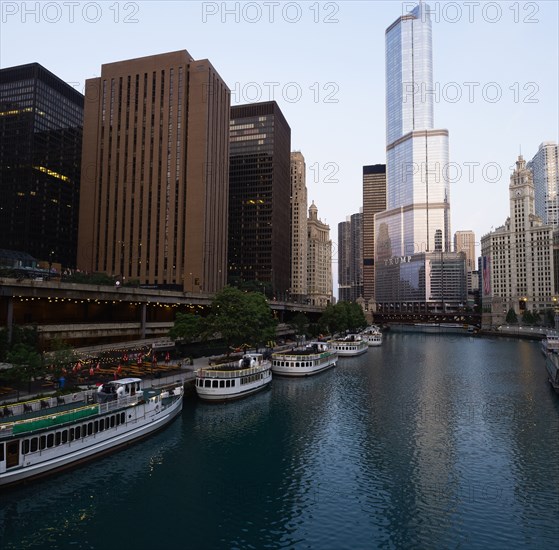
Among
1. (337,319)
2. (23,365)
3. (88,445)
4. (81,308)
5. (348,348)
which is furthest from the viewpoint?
(337,319)

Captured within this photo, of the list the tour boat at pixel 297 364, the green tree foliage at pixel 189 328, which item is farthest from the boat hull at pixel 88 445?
the tour boat at pixel 297 364

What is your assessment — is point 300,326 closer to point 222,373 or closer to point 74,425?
point 222,373

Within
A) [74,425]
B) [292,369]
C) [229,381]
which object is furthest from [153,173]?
[74,425]

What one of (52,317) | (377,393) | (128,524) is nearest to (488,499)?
(128,524)

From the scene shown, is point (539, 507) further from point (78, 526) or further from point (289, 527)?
point (78, 526)

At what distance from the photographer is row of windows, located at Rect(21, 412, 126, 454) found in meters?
35.1

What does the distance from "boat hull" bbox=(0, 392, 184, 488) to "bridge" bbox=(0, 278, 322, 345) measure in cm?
2776

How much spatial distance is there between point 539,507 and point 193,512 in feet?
82.9

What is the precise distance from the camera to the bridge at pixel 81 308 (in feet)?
227

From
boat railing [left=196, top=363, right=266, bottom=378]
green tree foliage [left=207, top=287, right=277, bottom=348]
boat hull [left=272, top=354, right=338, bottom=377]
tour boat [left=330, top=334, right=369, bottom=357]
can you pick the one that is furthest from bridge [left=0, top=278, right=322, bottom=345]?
tour boat [left=330, top=334, right=369, bottom=357]

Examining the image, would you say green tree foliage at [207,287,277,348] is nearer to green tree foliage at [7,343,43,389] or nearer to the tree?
green tree foliage at [7,343,43,389]

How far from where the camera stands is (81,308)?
9738 cm

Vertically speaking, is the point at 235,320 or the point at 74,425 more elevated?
the point at 235,320

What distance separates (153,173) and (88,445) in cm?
16461
